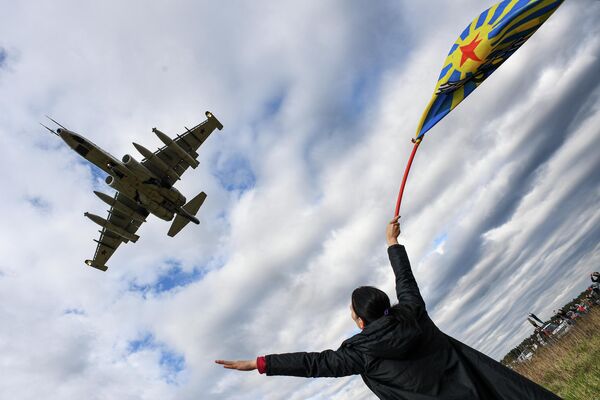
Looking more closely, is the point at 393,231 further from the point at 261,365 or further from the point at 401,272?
the point at 261,365

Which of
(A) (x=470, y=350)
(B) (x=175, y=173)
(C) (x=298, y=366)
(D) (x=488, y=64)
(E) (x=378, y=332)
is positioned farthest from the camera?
(B) (x=175, y=173)

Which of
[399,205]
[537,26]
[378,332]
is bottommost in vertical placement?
[378,332]

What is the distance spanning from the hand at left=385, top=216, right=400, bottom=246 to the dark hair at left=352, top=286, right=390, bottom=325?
0.66m

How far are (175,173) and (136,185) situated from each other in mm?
2567

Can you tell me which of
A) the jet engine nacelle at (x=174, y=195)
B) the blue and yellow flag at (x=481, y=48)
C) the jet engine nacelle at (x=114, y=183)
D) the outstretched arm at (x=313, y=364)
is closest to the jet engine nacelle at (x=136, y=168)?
the jet engine nacelle at (x=114, y=183)

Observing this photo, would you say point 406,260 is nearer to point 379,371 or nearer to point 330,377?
point 379,371

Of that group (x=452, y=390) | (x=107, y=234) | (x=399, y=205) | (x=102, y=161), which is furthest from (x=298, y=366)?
(x=107, y=234)

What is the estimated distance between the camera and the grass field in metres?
8.63

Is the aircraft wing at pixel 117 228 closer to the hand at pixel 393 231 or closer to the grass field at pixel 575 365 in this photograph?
the hand at pixel 393 231

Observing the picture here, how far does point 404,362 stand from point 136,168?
2146 centimetres

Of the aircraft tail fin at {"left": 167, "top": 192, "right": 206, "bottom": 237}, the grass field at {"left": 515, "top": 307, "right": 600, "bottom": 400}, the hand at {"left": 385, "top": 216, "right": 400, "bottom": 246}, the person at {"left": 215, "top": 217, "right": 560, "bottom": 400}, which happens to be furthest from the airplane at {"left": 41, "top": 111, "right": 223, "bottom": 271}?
the grass field at {"left": 515, "top": 307, "right": 600, "bottom": 400}

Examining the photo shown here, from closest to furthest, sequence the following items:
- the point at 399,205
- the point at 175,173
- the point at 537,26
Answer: the point at 399,205, the point at 537,26, the point at 175,173

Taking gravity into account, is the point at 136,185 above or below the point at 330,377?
above

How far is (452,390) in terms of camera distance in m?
2.65
